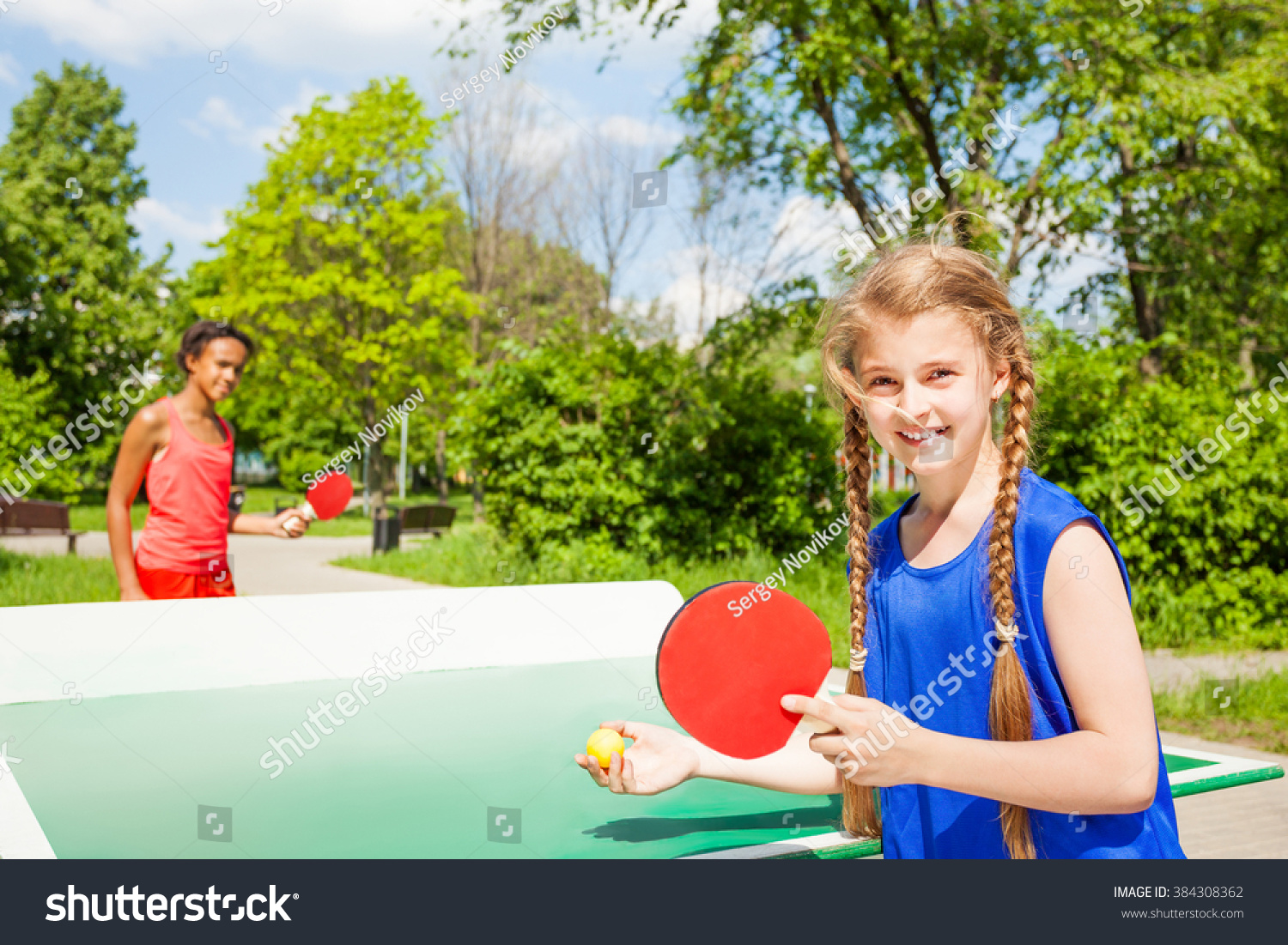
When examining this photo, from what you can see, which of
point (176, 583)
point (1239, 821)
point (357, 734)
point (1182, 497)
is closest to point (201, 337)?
point (176, 583)

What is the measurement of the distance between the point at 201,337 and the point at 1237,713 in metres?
6.64

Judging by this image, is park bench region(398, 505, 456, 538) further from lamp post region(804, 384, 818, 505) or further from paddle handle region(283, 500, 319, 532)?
paddle handle region(283, 500, 319, 532)

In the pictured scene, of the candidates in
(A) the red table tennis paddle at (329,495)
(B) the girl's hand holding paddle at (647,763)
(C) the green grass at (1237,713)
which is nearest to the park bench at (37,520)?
(A) the red table tennis paddle at (329,495)

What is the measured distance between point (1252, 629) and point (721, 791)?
20.0 ft

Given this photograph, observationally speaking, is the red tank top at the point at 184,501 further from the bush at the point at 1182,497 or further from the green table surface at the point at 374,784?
the bush at the point at 1182,497

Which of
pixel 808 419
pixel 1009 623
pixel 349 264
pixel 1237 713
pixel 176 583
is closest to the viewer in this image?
pixel 1009 623

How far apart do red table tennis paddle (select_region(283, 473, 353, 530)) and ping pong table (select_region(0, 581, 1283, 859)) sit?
1237mm

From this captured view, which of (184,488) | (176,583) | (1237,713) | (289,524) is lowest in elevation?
(1237,713)

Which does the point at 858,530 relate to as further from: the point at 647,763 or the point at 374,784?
the point at 374,784

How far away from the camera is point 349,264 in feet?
62.1

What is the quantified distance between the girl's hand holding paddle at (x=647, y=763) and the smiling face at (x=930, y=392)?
2.08 feet
